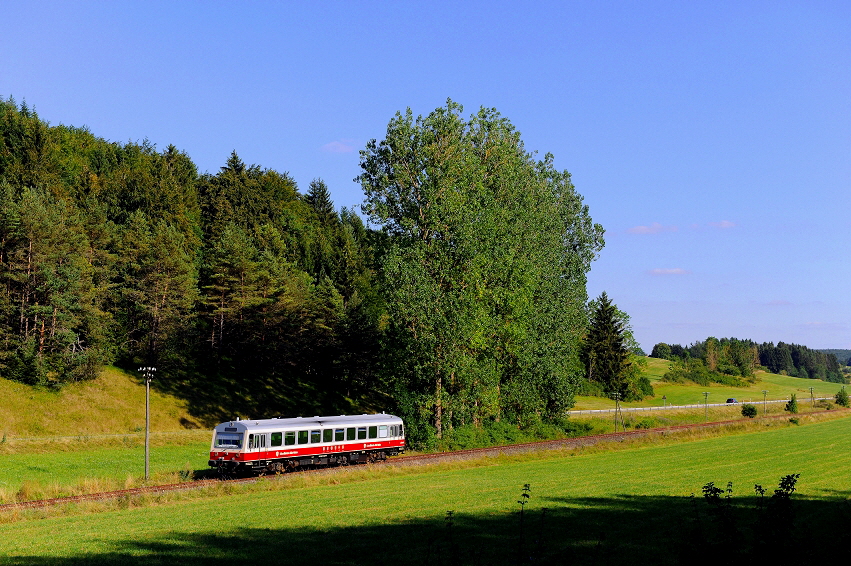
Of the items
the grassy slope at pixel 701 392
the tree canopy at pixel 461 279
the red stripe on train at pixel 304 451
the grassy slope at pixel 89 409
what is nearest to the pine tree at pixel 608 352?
the grassy slope at pixel 701 392

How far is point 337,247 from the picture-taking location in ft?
384

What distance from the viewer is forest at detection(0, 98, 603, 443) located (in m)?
54.2

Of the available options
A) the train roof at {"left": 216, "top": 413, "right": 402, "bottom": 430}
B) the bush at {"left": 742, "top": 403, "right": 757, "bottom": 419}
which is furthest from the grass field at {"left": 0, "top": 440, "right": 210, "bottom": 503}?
the bush at {"left": 742, "top": 403, "right": 757, "bottom": 419}

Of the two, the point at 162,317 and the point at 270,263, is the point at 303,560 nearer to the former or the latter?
the point at 162,317

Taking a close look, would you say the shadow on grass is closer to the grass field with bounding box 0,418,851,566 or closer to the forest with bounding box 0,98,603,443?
the grass field with bounding box 0,418,851,566

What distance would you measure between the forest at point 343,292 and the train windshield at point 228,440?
14.3m

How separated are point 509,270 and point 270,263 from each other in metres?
38.5

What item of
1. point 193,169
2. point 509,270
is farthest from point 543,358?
point 193,169

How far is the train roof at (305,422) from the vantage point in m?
43.3

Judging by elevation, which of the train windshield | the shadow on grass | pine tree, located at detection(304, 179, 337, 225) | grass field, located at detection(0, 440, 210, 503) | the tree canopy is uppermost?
pine tree, located at detection(304, 179, 337, 225)

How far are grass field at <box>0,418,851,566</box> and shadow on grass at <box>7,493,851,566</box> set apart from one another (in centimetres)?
6

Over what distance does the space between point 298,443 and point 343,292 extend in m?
59.8

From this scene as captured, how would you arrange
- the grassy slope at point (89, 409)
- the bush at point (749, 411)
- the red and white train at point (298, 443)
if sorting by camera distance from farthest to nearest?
the bush at point (749, 411)
the grassy slope at point (89, 409)
the red and white train at point (298, 443)

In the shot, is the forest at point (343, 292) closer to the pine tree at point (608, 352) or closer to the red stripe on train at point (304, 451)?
the red stripe on train at point (304, 451)
